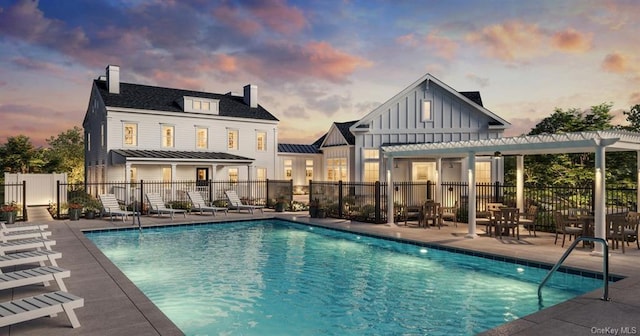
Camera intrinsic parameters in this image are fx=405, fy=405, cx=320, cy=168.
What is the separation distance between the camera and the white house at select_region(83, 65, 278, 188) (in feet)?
80.1

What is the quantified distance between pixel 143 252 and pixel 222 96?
841 inches

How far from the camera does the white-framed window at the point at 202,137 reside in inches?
1085

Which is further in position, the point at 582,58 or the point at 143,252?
the point at 582,58

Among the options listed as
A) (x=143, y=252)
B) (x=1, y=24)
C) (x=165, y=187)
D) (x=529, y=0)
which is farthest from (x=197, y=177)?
(x=529, y=0)

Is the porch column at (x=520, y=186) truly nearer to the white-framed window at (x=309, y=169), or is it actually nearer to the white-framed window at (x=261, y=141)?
the white-framed window at (x=261, y=141)

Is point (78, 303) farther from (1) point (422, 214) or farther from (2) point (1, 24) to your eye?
(2) point (1, 24)

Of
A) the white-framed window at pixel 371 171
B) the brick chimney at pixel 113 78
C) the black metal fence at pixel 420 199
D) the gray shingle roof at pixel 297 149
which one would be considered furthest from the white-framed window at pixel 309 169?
the brick chimney at pixel 113 78

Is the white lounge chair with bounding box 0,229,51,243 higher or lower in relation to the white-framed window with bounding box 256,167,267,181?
lower

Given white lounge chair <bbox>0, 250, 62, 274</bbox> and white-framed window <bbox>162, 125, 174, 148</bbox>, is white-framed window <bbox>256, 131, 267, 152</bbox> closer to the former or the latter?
white-framed window <bbox>162, 125, 174, 148</bbox>

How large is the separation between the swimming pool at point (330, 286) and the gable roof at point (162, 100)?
14.1 meters

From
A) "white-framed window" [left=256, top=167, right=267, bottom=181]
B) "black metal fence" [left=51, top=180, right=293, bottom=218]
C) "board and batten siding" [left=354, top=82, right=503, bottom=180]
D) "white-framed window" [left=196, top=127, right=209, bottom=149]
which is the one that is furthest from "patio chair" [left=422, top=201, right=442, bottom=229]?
"white-framed window" [left=196, top=127, right=209, bottom=149]

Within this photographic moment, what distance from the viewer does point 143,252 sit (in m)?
11.9

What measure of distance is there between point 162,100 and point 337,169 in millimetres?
12657

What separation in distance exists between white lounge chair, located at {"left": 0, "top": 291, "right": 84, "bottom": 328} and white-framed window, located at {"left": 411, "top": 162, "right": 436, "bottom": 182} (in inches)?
779
